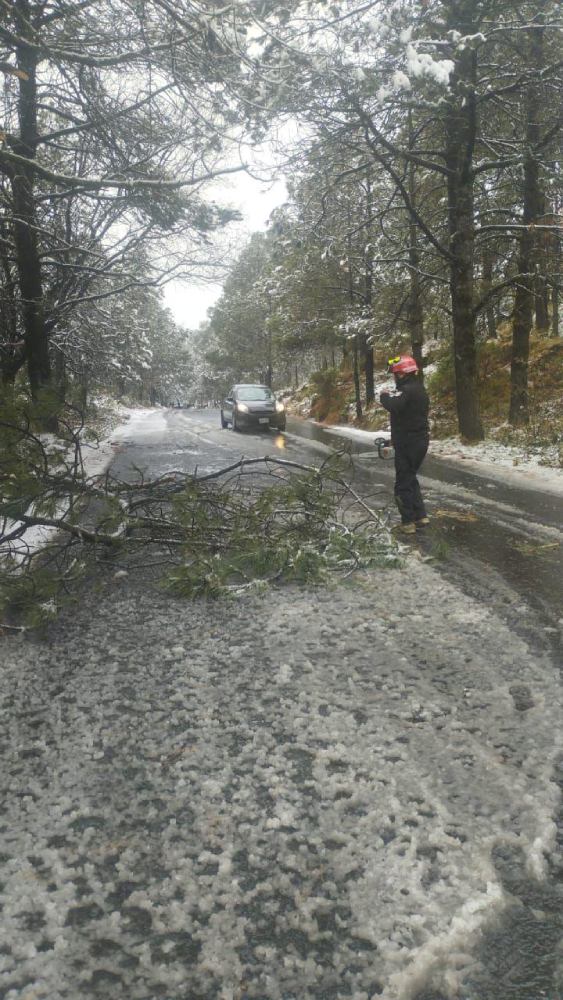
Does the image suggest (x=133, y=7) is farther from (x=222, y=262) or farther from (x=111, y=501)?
(x=222, y=262)

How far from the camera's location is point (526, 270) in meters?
13.6

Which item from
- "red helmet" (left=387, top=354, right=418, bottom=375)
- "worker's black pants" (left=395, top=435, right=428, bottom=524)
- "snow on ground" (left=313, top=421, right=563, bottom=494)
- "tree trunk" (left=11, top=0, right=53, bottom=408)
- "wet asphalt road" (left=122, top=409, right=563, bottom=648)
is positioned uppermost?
"tree trunk" (left=11, top=0, right=53, bottom=408)

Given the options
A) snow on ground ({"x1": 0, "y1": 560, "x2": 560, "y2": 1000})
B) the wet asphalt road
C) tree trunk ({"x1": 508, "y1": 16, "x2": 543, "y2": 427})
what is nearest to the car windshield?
the wet asphalt road

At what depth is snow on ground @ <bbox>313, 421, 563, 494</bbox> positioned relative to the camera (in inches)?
365

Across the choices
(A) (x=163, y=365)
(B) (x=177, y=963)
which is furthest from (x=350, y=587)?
(A) (x=163, y=365)

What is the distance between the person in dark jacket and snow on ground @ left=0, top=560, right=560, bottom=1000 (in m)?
2.70

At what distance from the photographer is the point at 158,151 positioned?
893cm

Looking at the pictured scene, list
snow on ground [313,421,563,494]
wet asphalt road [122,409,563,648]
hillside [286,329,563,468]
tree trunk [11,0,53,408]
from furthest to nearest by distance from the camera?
1. hillside [286,329,563,468]
2. tree trunk [11,0,53,408]
3. snow on ground [313,421,563,494]
4. wet asphalt road [122,409,563,648]

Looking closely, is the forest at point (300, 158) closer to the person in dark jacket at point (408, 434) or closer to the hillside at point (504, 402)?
the hillside at point (504, 402)

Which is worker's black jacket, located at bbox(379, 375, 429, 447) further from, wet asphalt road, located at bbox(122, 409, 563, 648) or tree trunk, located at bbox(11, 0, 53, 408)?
tree trunk, located at bbox(11, 0, 53, 408)

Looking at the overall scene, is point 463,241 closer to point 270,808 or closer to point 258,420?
point 258,420

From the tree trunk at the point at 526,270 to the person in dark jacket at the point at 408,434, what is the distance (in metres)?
7.38

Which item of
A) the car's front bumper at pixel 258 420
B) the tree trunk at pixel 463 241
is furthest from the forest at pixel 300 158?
the car's front bumper at pixel 258 420

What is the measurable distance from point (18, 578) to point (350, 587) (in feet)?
8.22
